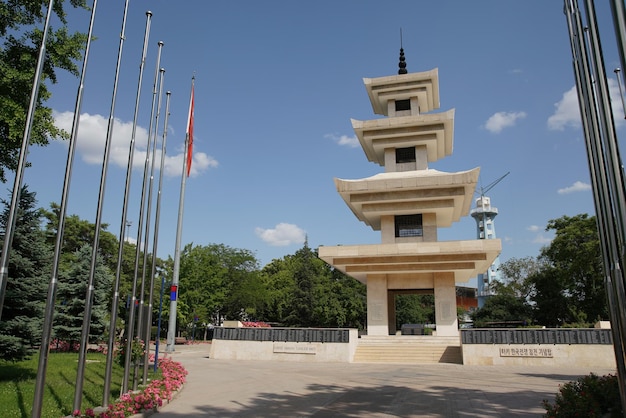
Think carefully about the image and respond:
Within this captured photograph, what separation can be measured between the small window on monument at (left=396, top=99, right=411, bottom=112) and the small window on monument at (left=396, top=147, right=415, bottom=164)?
3984 millimetres

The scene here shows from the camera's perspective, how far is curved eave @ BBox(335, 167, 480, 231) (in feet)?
92.5

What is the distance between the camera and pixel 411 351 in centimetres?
2472

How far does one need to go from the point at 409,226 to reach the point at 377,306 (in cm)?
591

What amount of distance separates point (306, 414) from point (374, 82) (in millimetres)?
28751

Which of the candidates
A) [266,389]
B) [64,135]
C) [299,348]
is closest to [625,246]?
[266,389]

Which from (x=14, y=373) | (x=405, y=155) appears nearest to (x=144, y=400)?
(x=14, y=373)

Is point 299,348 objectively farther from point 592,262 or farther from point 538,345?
point 592,262

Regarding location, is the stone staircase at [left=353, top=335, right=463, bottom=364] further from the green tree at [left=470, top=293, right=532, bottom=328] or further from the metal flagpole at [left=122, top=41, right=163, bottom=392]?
the green tree at [left=470, top=293, right=532, bottom=328]

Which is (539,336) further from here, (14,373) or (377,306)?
(14,373)

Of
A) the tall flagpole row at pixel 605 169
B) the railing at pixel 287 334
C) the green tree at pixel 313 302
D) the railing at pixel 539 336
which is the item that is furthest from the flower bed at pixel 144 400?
the green tree at pixel 313 302

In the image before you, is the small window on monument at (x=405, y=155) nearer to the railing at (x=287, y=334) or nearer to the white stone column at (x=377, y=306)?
the white stone column at (x=377, y=306)

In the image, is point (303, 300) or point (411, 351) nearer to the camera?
point (411, 351)

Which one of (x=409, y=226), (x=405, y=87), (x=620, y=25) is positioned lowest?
(x=620, y=25)

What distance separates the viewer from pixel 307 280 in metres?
52.3
